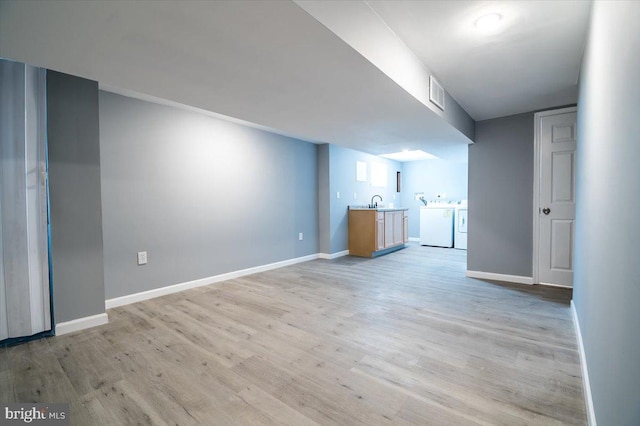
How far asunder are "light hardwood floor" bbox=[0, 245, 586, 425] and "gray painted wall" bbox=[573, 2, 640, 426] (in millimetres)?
515

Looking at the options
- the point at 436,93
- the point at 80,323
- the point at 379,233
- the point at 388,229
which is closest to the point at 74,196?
the point at 80,323

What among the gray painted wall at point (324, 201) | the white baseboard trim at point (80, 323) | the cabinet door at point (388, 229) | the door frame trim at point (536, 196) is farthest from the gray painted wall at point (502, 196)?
the white baseboard trim at point (80, 323)

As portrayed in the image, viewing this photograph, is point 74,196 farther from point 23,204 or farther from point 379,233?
point 379,233

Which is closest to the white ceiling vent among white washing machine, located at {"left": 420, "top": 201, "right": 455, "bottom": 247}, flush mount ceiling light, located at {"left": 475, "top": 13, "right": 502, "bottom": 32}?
flush mount ceiling light, located at {"left": 475, "top": 13, "right": 502, "bottom": 32}

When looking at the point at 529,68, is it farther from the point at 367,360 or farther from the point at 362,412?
the point at 362,412

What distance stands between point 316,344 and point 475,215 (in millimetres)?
3065

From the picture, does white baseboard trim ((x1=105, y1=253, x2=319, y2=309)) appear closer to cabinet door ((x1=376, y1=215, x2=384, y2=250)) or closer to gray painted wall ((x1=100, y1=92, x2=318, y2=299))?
gray painted wall ((x1=100, y1=92, x2=318, y2=299))

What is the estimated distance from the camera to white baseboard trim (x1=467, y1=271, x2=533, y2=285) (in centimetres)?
357

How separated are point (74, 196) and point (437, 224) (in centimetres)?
647

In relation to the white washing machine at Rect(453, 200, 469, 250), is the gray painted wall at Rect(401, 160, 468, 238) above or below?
above

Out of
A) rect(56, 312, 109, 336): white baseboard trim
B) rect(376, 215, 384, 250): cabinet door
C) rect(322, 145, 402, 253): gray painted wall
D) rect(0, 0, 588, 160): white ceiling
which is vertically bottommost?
rect(56, 312, 109, 336): white baseboard trim

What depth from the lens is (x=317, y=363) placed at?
1.80 meters

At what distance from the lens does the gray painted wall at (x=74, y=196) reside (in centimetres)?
226

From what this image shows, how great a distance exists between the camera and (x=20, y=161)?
2.12 meters
